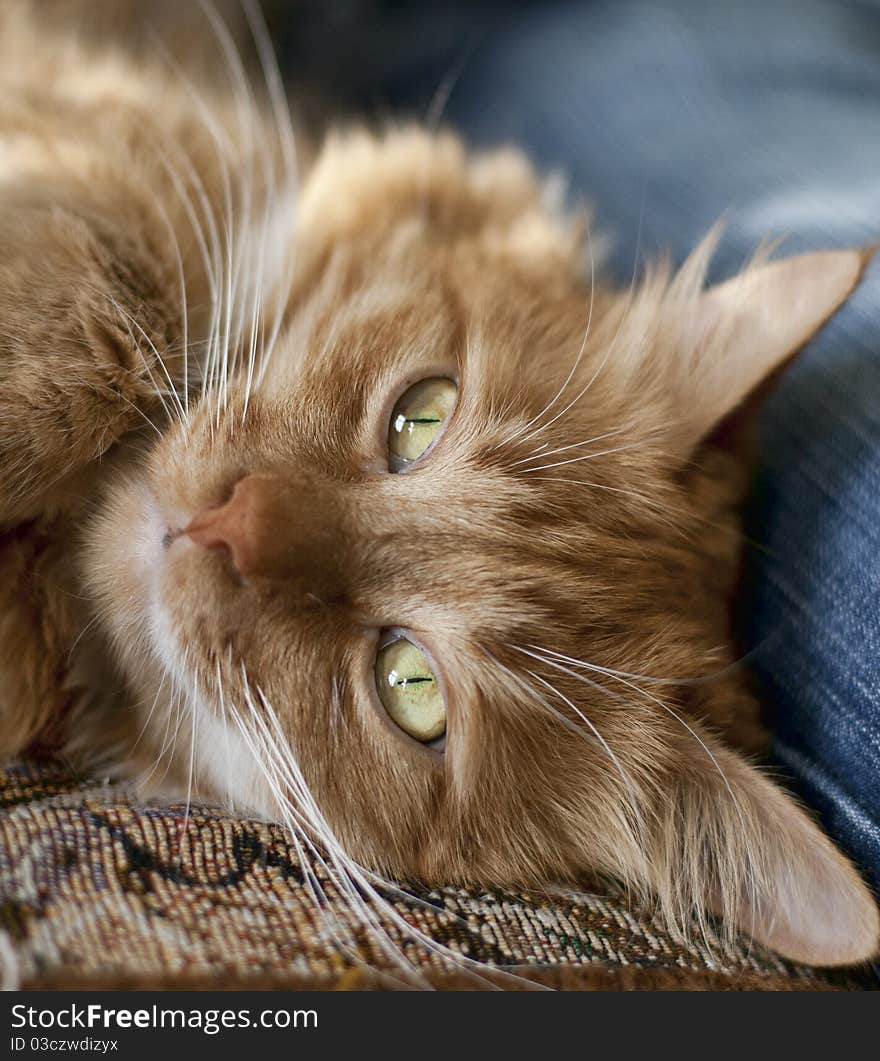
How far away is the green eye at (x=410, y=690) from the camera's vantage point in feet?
4.05

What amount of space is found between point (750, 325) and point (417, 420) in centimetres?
54

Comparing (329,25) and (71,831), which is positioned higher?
(329,25)

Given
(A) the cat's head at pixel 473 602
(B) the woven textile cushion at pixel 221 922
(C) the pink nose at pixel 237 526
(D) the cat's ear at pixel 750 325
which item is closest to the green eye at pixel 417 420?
(A) the cat's head at pixel 473 602

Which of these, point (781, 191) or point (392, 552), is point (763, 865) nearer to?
point (392, 552)

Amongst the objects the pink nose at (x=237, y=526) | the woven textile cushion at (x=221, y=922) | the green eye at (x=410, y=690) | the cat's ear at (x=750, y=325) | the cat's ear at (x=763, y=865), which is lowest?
A: the woven textile cushion at (x=221, y=922)

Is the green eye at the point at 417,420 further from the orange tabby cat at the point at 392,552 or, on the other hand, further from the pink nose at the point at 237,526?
the pink nose at the point at 237,526

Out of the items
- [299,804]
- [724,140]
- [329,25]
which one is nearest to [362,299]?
[299,804]

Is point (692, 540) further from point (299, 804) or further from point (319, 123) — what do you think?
point (319, 123)

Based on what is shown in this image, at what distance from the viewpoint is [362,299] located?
1.39 metres

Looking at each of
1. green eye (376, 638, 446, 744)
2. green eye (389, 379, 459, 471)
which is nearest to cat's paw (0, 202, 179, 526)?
green eye (389, 379, 459, 471)

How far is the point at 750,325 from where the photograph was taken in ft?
4.52

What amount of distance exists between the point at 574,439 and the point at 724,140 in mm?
1082

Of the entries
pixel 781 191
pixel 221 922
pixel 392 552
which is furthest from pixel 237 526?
pixel 781 191

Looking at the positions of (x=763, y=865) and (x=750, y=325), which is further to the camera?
(x=750, y=325)
